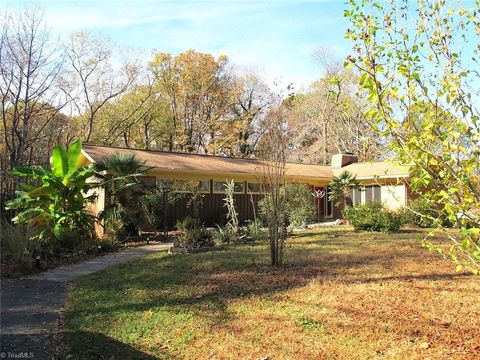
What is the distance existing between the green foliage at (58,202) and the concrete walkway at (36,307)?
145cm

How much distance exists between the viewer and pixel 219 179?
70.1 ft

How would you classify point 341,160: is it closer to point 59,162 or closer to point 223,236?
point 223,236

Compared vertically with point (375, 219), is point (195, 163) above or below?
above

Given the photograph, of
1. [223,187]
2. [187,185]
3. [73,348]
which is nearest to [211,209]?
[223,187]

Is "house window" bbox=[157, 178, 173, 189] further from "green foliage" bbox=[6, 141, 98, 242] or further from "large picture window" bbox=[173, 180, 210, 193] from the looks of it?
"green foliage" bbox=[6, 141, 98, 242]

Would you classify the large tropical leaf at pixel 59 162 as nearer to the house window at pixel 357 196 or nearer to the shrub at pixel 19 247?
the shrub at pixel 19 247

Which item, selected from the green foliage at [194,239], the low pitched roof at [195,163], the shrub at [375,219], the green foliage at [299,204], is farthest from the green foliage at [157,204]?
the shrub at [375,219]

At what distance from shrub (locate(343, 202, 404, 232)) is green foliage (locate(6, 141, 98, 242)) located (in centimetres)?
911

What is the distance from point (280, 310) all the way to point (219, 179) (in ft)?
50.6

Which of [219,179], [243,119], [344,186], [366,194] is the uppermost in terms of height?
[243,119]

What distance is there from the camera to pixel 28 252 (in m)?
10.3

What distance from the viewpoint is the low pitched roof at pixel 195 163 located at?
1886 cm

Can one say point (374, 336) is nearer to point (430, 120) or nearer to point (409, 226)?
point (430, 120)

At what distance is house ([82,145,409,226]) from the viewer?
1900cm
